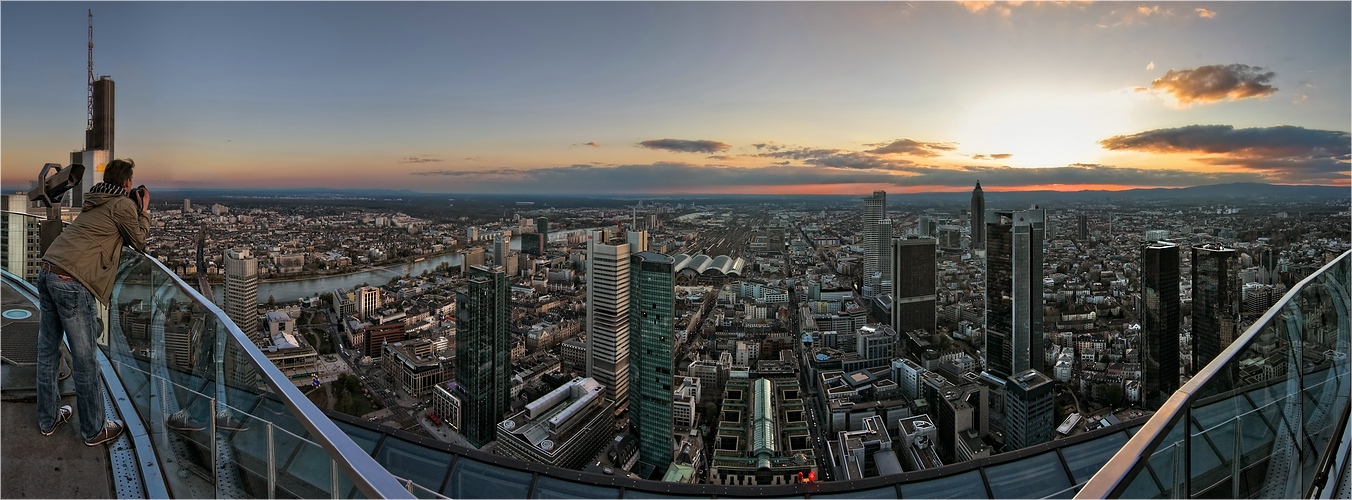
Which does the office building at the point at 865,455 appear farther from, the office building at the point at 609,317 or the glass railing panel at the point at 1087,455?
the glass railing panel at the point at 1087,455

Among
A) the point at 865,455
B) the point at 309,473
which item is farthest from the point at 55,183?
the point at 865,455

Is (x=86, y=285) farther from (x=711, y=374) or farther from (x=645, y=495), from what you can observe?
(x=711, y=374)

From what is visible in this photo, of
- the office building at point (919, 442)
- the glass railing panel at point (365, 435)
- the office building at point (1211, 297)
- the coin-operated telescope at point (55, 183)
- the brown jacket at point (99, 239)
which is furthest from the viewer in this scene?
the office building at point (1211, 297)

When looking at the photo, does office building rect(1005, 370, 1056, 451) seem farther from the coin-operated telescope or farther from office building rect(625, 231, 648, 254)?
the coin-operated telescope

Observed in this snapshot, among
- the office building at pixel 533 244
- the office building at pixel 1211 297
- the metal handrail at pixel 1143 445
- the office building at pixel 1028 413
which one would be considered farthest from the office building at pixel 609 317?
the office building at pixel 1211 297

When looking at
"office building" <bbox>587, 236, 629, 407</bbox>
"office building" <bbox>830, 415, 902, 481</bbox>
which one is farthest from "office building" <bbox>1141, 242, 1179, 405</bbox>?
"office building" <bbox>587, 236, 629, 407</bbox>

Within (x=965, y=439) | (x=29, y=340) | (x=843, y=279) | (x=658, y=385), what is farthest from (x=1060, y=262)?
(x=29, y=340)
